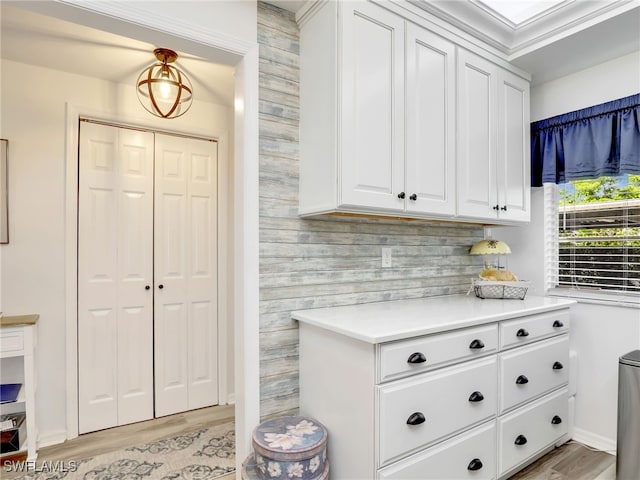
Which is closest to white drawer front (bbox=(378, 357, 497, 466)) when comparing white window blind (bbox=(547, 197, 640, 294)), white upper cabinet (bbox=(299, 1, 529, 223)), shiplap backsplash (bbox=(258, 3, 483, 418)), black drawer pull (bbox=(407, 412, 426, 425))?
black drawer pull (bbox=(407, 412, 426, 425))

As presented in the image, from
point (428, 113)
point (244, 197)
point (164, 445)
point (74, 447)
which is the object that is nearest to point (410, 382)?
point (244, 197)

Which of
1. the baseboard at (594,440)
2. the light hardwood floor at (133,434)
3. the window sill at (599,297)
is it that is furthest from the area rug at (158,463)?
the window sill at (599,297)

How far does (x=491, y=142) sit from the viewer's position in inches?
92.4

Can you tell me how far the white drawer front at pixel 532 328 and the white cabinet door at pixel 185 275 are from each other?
7.15 ft

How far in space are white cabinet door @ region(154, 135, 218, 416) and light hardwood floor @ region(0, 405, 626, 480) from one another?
17cm

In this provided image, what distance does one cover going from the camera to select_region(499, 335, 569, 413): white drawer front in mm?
1926

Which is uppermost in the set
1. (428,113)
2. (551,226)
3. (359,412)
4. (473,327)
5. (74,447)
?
(428,113)

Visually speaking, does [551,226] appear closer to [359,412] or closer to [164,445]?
[359,412]

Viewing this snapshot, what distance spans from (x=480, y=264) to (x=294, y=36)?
2040mm

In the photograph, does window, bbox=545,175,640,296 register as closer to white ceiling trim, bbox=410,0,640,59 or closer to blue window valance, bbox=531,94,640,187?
blue window valance, bbox=531,94,640,187

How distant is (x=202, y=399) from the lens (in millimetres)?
3059

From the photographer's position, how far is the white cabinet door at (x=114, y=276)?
2629 millimetres

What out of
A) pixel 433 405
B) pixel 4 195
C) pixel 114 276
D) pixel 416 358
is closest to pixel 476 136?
pixel 416 358

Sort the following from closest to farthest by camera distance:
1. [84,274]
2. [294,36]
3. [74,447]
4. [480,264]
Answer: [294,36] < [74,447] < [84,274] < [480,264]
